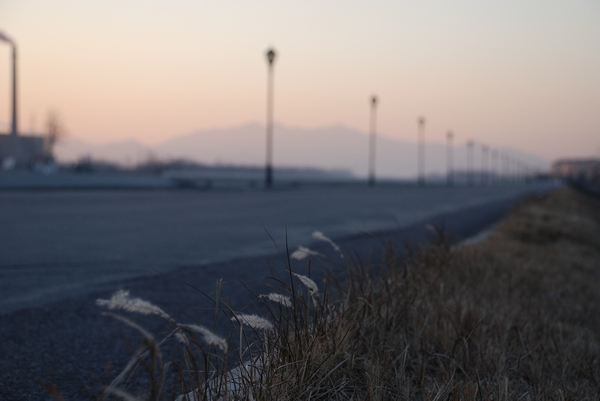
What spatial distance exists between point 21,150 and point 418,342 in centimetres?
5142

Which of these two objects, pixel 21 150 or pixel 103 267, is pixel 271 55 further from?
pixel 103 267

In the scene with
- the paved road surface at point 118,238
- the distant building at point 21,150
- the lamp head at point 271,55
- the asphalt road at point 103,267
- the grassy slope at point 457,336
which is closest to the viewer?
the grassy slope at point 457,336

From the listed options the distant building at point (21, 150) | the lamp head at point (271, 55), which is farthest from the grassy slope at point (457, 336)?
the distant building at point (21, 150)

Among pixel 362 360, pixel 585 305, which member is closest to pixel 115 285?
pixel 362 360

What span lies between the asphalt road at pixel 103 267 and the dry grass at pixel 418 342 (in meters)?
0.31

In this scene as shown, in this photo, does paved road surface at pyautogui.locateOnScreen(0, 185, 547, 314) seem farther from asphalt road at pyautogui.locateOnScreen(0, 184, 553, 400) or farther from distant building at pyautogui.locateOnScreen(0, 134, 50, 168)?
distant building at pyautogui.locateOnScreen(0, 134, 50, 168)

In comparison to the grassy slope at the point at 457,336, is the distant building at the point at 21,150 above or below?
above

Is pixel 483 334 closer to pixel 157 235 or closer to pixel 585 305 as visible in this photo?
pixel 585 305

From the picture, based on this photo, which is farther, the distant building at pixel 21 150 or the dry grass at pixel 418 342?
the distant building at pixel 21 150

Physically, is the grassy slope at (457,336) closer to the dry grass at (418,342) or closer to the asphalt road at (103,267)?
the dry grass at (418,342)

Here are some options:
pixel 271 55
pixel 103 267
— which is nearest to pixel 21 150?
pixel 271 55

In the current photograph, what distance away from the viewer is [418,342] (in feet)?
11.7

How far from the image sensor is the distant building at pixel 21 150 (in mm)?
35750

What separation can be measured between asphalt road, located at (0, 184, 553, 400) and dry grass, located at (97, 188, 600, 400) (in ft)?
1.02
